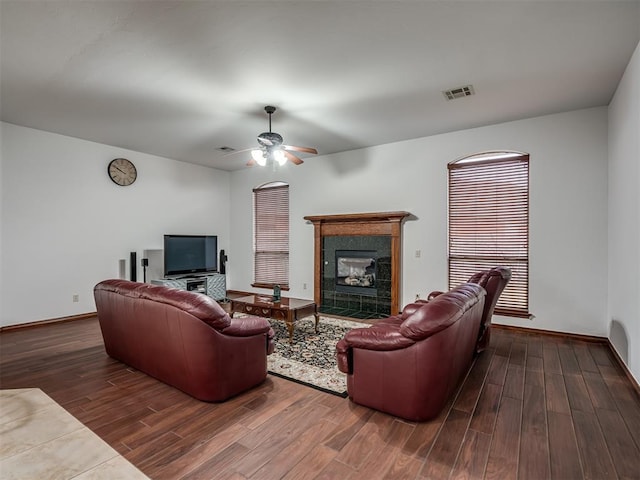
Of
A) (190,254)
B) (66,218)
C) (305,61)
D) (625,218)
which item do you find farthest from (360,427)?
(66,218)

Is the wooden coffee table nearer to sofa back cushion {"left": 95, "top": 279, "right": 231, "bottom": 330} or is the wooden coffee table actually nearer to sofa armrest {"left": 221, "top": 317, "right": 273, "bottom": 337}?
Answer: sofa armrest {"left": 221, "top": 317, "right": 273, "bottom": 337}

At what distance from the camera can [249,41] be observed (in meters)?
2.84

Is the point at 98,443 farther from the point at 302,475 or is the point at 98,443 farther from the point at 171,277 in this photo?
the point at 171,277

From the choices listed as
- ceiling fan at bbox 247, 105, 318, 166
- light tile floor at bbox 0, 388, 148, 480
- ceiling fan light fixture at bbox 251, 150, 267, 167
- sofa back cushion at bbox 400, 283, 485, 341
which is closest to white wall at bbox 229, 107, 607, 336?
ceiling fan at bbox 247, 105, 318, 166

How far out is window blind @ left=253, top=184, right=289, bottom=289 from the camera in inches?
282

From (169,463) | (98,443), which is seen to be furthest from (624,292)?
(98,443)

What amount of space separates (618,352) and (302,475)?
3.68 m

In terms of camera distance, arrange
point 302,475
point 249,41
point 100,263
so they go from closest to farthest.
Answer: point 302,475 < point 249,41 < point 100,263

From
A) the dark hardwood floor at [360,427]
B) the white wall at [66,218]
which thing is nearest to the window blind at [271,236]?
the white wall at [66,218]

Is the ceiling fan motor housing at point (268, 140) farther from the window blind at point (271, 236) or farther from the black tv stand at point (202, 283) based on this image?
the black tv stand at point (202, 283)

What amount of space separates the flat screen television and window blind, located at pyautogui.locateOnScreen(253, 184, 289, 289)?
939mm

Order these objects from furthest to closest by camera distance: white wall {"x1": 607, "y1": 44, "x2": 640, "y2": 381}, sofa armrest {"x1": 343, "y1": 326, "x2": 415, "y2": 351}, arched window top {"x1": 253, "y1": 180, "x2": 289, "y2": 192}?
1. arched window top {"x1": 253, "y1": 180, "x2": 289, "y2": 192}
2. white wall {"x1": 607, "y1": 44, "x2": 640, "y2": 381}
3. sofa armrest {"x1": 343, "y1": 326, "x2": 415, "y2": 351}

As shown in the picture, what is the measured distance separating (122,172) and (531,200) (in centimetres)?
659

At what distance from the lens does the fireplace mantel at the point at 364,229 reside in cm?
552
